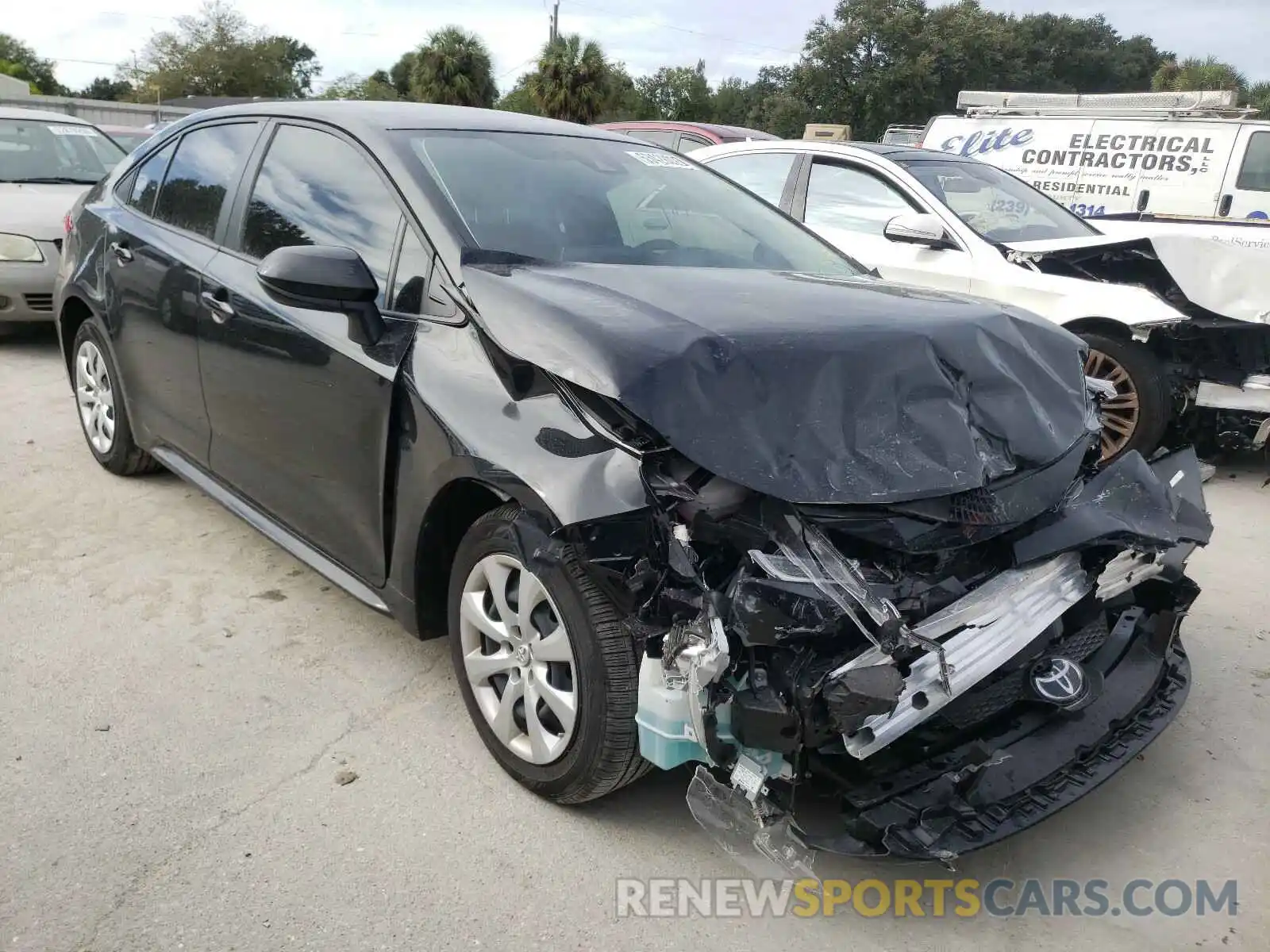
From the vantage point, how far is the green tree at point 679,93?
53812mm

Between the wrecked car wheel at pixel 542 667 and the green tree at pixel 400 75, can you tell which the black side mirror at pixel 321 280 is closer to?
the wrecked car wheel at pixel 542 667

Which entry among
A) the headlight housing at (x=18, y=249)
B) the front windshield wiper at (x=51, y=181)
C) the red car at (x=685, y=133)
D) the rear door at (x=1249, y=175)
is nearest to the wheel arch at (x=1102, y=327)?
the rear door at (x=1249, y=175)

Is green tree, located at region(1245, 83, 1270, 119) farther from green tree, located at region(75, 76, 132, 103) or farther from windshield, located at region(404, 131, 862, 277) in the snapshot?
green tree, located at region(75, 76, 132, 103)

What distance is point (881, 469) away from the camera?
225cm

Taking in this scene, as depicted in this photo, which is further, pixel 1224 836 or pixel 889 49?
pixel 889 49

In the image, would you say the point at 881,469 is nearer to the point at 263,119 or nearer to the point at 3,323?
the point at 263,119

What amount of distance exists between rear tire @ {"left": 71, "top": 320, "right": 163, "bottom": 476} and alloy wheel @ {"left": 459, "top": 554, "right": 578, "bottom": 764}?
262cm

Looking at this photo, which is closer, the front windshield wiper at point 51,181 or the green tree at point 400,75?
the front windshield wiper at point 51,181

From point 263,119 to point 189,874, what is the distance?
8.34ft

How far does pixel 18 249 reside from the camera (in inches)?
278

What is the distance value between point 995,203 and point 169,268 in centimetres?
479

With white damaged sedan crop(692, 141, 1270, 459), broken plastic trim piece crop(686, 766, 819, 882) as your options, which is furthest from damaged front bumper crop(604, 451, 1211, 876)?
white damaged sedan crop(692, 141, 1270, 459)

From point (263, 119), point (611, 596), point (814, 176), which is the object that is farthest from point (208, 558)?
point (814, 176)

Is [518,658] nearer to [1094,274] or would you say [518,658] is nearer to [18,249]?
[1094,274]
